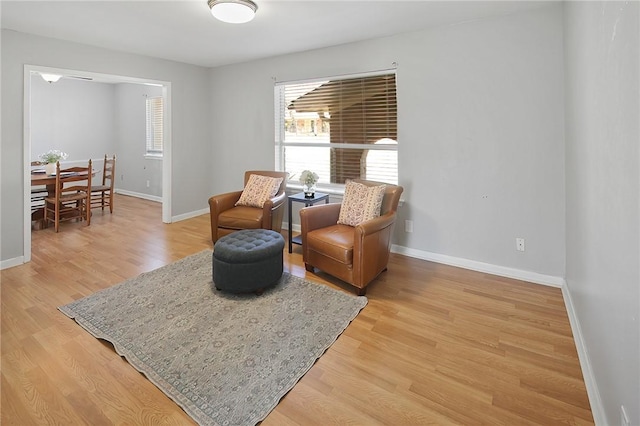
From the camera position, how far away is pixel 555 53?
111 inches

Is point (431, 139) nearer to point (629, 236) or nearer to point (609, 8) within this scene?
point (609, 8)

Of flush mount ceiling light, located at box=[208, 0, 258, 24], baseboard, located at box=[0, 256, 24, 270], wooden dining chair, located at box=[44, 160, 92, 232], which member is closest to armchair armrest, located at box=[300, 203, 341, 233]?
flush mount ceiling light, located at box=[208, 0, 258, 24]

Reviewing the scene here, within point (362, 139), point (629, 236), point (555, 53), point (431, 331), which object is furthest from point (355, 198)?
point (629, 236)

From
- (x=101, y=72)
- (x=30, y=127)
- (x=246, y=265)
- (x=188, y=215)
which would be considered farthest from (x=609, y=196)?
(x=30, y=127)

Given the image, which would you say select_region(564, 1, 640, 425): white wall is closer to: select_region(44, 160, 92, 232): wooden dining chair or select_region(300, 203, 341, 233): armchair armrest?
select_region(300, 203, 341, 233): armchair armrest

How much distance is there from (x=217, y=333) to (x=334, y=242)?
1220 mm

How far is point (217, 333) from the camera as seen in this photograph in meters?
2.27

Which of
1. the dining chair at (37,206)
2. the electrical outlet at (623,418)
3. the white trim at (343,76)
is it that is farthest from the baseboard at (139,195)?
the electrical outlet at (623,418)

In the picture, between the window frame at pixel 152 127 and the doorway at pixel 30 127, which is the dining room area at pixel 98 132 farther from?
the doorway at pixel 30 127

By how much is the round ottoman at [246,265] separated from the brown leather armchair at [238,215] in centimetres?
90

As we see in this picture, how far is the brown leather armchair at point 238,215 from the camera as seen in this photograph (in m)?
3.84

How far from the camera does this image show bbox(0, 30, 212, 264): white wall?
341 centimetres

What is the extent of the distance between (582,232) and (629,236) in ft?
3.59

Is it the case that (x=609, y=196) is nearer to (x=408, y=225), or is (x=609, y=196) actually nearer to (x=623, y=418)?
(x=623, y=418)
